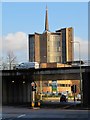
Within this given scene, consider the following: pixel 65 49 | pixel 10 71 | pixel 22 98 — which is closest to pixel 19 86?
pixel 22 98

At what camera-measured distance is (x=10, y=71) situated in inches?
2403

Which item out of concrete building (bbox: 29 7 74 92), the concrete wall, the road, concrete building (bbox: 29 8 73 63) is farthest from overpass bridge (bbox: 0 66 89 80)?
concrete building (bbox: 29 7 74 92)

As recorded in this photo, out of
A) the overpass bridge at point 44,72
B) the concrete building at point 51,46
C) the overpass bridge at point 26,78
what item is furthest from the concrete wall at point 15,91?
the concrete building at point 51,46

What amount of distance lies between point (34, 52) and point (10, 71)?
80988mm

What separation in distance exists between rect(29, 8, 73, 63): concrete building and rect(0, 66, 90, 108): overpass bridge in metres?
64.5

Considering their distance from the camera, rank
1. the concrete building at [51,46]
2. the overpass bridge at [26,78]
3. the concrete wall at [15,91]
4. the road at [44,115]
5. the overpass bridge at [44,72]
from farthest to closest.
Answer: the concrete building at [51,46], the concrete wall at [15,91], the overpass bridge at [44,72], the overpass bridge at [26,78], the road at [44,115]

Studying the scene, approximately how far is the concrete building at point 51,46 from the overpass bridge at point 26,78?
211ft

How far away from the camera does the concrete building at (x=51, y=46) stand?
457 ft

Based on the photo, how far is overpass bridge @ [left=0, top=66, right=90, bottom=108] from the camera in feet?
176

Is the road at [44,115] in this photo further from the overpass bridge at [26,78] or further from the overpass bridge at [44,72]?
the overpass bridge at [44,72]

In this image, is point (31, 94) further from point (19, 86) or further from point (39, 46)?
point (39, 46)

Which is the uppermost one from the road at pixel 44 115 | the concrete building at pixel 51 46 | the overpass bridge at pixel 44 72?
the concrete building at pixel 51 46

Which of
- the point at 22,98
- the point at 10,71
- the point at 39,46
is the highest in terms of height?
the point at 39,46

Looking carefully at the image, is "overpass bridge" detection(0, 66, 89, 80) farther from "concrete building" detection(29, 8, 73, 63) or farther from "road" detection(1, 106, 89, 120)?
"concrete building" detection(29, 8, 73, 63)
